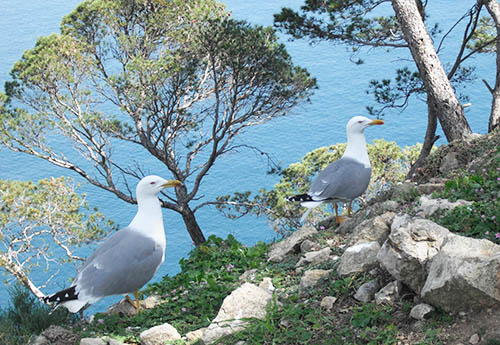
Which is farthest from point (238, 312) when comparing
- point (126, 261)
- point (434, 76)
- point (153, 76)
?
point (153, 76)

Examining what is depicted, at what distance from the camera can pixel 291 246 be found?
205 inches

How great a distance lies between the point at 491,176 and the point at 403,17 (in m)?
3.42

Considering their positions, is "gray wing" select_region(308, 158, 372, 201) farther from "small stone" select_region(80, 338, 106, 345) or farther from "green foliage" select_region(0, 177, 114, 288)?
"green foliage" select_region(0, 177, 114, 288)

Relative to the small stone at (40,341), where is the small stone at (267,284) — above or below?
above

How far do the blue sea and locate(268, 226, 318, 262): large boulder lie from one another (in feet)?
35.9

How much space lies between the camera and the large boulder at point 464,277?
2.65 meters

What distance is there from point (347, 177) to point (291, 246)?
0.97 metres

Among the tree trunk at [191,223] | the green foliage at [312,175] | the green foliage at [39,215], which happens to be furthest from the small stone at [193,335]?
the green foliage at [312,175]

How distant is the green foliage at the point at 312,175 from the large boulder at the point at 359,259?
7639 millimetres

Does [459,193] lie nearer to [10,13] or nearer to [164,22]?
[164,22]

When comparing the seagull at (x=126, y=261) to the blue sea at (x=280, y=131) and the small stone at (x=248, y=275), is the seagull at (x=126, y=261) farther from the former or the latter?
the blue sea at (x=280, y=131)

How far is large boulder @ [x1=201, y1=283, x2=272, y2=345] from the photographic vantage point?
140 inches

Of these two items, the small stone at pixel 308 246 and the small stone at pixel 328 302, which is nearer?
the small stone at pixel 328 302

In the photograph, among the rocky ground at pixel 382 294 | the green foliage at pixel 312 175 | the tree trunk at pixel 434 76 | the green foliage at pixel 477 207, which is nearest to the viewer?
the rocky ground at pixel 382 294
